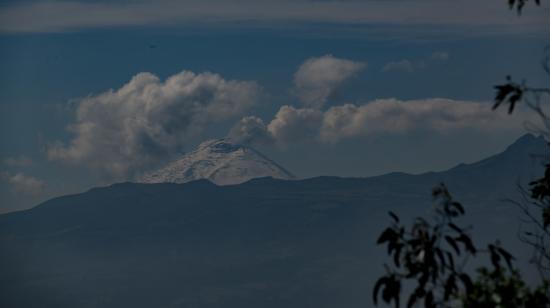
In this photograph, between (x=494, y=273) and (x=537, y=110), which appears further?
(x=537, y=110)

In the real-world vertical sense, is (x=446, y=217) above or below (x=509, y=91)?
below

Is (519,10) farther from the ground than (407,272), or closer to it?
farther from the ground

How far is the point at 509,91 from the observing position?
Answer: 83.3 ft

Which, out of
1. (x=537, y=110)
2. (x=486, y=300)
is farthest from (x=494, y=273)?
(x=537, y=110)

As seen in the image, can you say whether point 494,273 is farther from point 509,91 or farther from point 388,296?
point 509,91

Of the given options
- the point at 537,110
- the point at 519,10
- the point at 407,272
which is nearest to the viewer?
the point at 407,272

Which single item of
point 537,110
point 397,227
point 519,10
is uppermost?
point 519,10

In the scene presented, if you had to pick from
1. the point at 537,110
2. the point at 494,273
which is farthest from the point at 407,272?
the point at 537,110

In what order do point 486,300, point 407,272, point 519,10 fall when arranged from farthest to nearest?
1. point 519,10
2. point 407,272
3. point 486,300

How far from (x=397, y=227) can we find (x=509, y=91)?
208 inches

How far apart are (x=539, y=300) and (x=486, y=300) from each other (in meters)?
1.28

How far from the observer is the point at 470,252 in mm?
22625

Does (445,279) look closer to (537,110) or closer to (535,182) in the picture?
(537,110)

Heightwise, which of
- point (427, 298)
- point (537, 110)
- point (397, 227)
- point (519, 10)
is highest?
point (519, 10)
